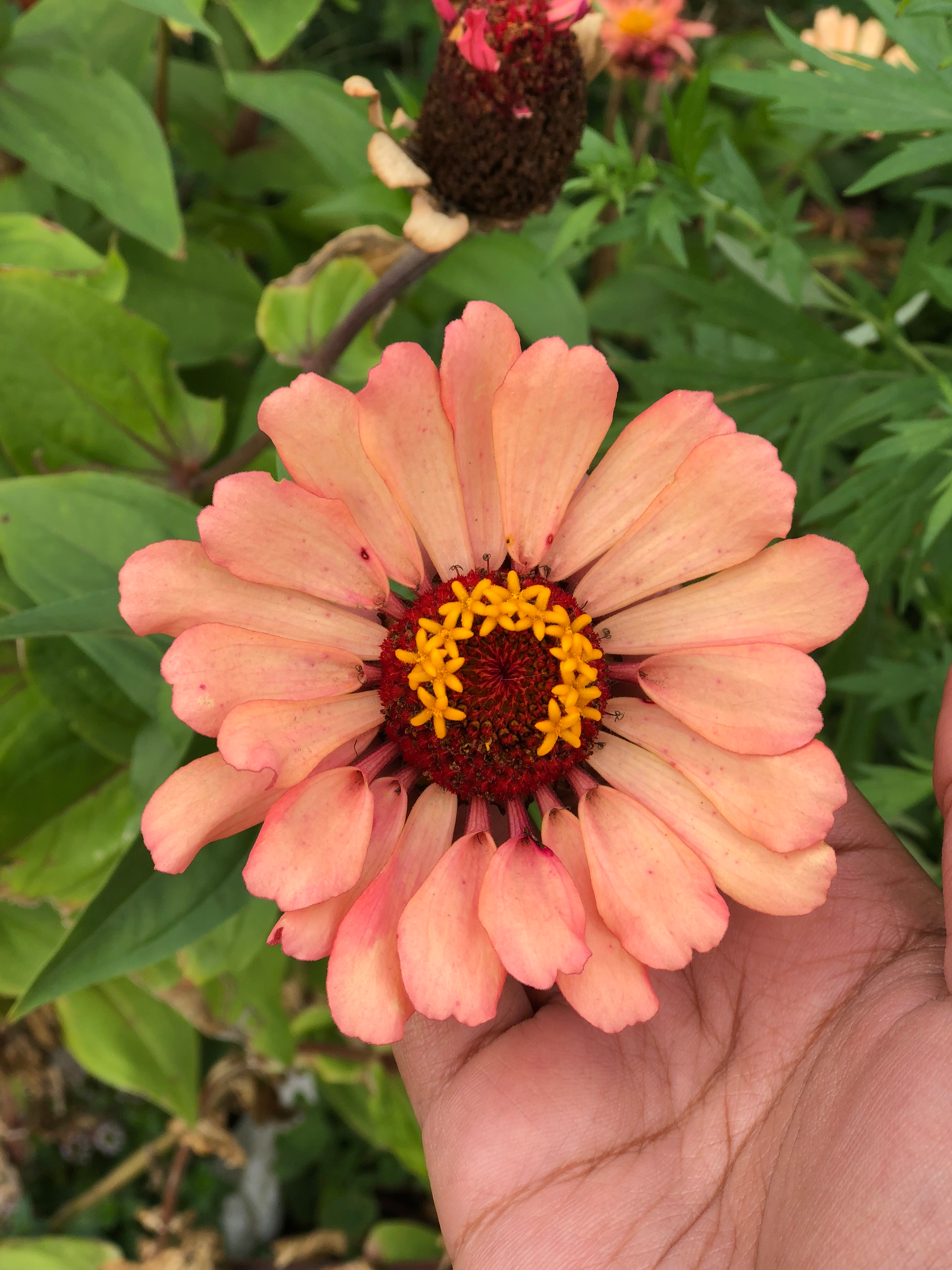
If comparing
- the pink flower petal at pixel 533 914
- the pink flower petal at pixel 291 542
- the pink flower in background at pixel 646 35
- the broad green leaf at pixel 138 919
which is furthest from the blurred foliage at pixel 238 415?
the pink flower petal at pixel 533 914

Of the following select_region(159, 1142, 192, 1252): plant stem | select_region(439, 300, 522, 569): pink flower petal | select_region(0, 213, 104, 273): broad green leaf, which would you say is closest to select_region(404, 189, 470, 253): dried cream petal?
select_region(439, 300, 522, 569): pink flower petal

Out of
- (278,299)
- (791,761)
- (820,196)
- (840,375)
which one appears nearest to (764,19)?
(820,196)

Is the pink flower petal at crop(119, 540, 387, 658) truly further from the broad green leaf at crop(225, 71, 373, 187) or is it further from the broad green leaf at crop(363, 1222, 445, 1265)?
the broad green leaf at crop(363, 1222, 445, 1265)

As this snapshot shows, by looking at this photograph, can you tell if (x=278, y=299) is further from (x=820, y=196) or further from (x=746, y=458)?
(x=820, y=196)

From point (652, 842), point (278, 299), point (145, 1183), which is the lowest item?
point (145, 1183)

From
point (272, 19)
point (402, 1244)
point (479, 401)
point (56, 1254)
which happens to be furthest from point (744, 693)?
point (56, 1254)

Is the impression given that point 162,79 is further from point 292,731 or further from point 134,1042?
point 134,1042
